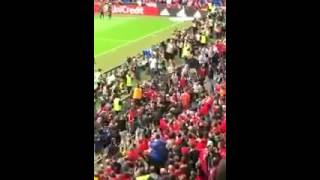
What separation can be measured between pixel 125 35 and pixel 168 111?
99cm

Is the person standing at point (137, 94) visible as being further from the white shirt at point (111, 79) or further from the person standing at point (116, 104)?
the white shirt at point (111, 79)

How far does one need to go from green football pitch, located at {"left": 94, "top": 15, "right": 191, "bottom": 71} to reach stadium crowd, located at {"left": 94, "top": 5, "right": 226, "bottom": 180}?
10 centimetres

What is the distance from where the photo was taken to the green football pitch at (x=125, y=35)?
7.37 meters

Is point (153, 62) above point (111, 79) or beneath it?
above

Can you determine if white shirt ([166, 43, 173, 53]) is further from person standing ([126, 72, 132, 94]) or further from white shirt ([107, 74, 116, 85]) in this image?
white shirt ([107, 74, 116, 85])

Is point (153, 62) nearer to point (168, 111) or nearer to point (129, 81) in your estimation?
point (129, 81)

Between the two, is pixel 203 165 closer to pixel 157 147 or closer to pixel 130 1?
pixel 157 147

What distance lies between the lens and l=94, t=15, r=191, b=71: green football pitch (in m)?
7.37

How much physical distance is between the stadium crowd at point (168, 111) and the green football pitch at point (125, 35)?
10 cm

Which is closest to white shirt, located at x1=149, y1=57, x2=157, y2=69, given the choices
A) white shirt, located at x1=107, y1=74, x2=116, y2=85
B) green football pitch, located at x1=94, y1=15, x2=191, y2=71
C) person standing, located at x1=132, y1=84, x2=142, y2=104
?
green football pitch, located at x1=94, y1=15, x2=191, y2=71

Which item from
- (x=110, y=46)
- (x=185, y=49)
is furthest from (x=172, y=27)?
(x=110, y=46)

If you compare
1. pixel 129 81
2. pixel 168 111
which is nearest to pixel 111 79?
pixel 129 81

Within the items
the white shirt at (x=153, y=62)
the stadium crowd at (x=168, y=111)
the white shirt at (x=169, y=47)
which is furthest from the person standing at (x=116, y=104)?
the white shirt at (x=169, y=47)

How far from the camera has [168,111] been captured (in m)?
7.80
